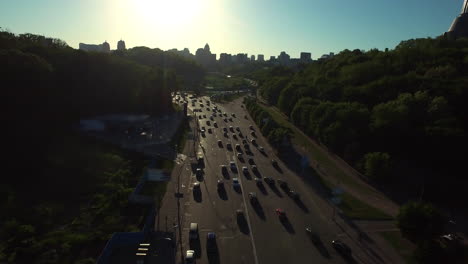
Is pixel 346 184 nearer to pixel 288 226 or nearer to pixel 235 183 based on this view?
pixel 288 226

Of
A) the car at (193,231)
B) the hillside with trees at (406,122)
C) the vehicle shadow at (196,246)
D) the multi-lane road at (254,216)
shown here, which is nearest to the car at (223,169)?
the multi-lane road at (254,216)

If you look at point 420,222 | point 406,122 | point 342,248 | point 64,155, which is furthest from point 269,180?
point 64,155

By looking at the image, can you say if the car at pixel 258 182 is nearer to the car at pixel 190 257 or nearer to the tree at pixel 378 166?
the tree at pixel 378 166

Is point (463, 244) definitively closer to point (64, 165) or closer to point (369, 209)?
point (369, 209)

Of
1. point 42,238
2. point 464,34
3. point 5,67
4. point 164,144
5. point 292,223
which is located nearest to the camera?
point 42,238

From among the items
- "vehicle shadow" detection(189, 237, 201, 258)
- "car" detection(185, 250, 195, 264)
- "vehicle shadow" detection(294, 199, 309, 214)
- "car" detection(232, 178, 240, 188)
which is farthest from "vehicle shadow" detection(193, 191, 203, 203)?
"vehicle shadow" detection(294, 199, 309, 214)

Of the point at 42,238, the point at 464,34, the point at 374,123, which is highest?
the point at 464,34

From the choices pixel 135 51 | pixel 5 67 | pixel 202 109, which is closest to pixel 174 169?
pixel 5 67

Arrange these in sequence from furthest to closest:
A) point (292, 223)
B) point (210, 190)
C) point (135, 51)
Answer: point (135, 51) < point (210, 190) < point (292, 223)
